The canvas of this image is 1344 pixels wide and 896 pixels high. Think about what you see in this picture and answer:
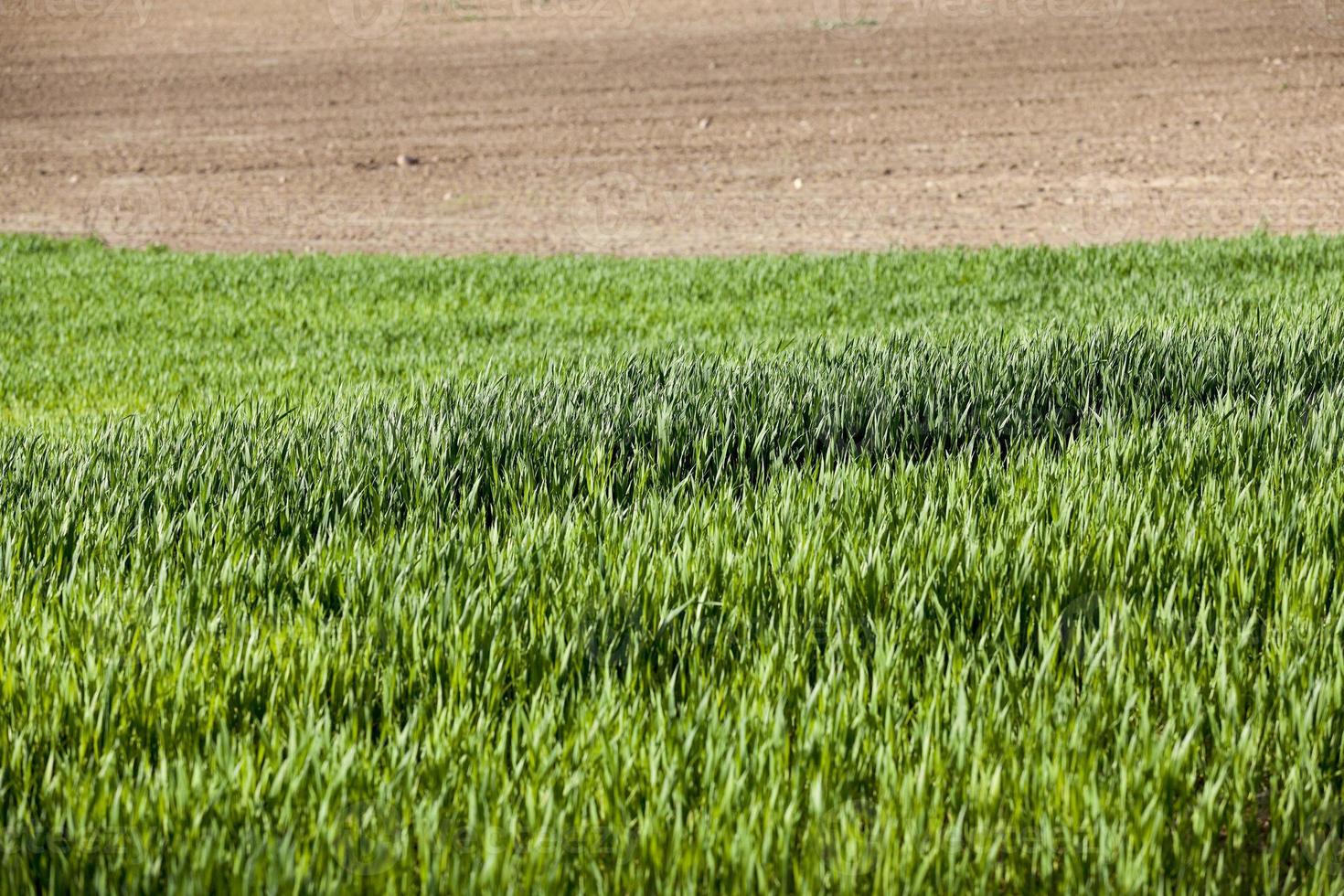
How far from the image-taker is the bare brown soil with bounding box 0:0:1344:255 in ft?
53.4

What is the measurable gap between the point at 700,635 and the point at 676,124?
19.0 m

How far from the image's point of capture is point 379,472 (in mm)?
3451

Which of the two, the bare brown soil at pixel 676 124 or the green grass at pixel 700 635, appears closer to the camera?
the green grass at pixel 700 635

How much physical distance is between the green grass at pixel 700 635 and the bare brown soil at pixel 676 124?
11.2 metres

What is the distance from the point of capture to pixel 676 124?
20.2 m

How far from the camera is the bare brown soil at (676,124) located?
16.3 meters

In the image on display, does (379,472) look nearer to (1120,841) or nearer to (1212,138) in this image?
(1120,841)

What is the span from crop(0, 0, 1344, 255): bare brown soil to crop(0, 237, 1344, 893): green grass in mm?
11163

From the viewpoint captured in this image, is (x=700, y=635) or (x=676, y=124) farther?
(x=676, y=124)

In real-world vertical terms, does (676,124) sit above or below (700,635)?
above

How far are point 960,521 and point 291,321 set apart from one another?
7.53 m

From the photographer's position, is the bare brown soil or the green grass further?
the bare brown soil

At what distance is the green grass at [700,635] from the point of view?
4.88 feet

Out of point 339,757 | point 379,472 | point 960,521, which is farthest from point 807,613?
point 379,472
